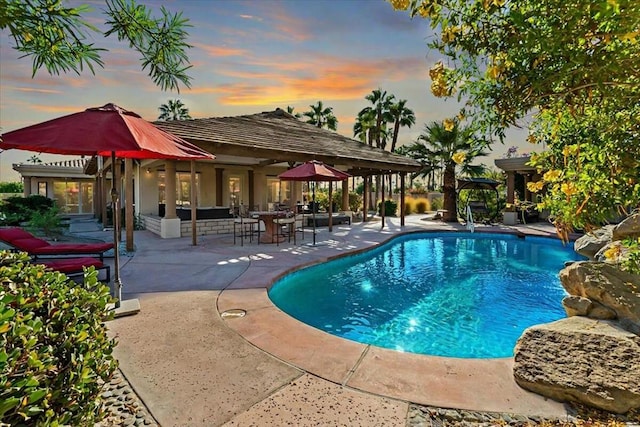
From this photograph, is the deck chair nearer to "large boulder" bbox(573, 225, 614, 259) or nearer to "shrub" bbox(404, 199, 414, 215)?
"large boulder" bbox(573, 225, 614, 259)

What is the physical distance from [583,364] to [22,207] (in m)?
24.1

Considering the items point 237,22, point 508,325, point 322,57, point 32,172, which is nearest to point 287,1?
point 237,22

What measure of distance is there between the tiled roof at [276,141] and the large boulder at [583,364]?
10.2 meters

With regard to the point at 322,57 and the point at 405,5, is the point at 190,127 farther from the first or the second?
the point at 405,5

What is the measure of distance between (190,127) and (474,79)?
11245 millimetres

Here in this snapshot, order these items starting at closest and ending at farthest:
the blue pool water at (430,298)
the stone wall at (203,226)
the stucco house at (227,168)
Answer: the blue pool water at (430,298) < the stucco house at (227,168) < the stone wall at (203,226)

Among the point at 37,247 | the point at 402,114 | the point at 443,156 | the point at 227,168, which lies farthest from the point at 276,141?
the point at 402,114

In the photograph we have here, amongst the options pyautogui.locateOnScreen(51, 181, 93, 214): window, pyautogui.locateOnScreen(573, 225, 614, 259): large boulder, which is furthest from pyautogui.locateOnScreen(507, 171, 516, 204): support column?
pyautogui.locateOnScreen(51, 181, 93, 214): window

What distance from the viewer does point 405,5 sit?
7.36 ft

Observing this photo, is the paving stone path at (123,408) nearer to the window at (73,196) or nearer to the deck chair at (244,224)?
the deck chair at (244,224)

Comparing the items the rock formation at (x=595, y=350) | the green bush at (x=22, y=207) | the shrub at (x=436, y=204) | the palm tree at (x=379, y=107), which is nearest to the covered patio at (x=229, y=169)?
the green bush at (x=22, y=207)

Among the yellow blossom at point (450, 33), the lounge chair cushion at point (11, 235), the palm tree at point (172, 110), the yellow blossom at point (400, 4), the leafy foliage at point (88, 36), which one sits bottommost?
the lounge chair cushion at point (11, 235)

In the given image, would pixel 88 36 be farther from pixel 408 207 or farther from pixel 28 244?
pixel 408 207

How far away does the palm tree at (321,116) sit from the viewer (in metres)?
34.6
